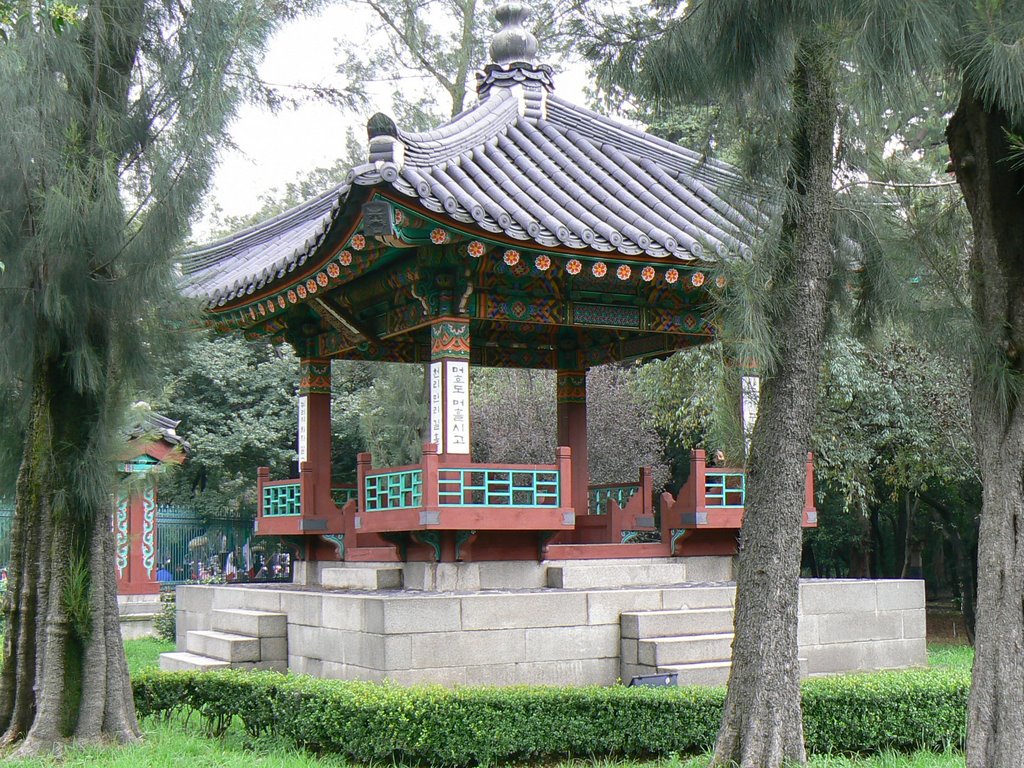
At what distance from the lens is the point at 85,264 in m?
7.66

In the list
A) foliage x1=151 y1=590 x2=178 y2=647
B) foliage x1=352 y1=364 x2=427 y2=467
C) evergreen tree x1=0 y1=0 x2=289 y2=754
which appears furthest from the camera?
foliage x1=352 y1=364 x2=427 y2=467

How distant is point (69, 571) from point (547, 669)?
3632 mm

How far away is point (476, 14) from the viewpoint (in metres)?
19.8

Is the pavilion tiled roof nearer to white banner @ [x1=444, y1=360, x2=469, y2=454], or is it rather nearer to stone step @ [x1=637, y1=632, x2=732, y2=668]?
white banner @ [x1=444, y1=360, x2=469, y2=454]

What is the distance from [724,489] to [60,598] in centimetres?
596

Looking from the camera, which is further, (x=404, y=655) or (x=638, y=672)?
(x=638, y=672)

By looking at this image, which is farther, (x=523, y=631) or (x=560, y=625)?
(x=560, y=625)

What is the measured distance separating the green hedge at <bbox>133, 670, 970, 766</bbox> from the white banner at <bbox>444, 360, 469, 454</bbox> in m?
2.27

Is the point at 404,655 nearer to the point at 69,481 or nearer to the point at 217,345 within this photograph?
the point at 69,481

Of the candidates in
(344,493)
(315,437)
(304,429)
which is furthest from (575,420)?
(344,493)

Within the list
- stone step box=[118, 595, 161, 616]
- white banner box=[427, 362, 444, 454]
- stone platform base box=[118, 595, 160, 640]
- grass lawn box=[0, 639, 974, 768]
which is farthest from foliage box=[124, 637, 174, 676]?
white banner box=[427, 362, 444, 454]

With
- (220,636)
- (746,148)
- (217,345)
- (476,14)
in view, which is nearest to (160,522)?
(217,345)

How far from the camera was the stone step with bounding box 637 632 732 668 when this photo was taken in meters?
8.70

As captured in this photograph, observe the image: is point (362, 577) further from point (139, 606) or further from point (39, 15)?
point (139, 606)
